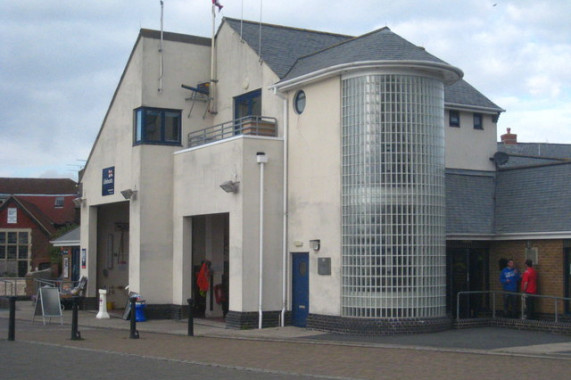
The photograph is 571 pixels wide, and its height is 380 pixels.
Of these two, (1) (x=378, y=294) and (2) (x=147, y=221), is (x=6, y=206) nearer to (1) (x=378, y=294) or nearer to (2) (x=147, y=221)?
(2) (x=147, y=221)

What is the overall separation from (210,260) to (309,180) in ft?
20.1

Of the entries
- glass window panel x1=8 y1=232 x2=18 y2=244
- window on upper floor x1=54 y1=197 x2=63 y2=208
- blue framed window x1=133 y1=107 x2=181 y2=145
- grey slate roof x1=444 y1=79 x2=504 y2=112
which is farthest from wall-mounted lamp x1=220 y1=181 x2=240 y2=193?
window on upper floor x1=54 y1=197 x2=63 y2=208

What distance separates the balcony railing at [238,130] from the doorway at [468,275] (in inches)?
234

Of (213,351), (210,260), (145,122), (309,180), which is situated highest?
(145,122)

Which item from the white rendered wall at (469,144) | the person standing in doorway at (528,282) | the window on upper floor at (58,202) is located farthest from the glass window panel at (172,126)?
the window on upper floor at (58,202)

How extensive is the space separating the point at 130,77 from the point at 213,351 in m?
12.9

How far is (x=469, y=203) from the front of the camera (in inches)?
916

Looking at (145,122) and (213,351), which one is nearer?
(213,351)

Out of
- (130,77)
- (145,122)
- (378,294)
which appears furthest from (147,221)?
(378,294)

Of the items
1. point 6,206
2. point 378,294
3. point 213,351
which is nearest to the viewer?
point 213,351

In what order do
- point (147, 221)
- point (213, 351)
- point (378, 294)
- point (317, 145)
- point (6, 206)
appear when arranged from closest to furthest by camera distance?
point (213, 351) → point (378, 294) → point (317, 145) → point (147, 221) → point (6, 206)

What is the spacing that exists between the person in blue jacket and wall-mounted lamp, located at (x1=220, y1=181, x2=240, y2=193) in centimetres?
736

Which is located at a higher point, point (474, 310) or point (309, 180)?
point (309, 180)

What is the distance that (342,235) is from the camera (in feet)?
66.2
